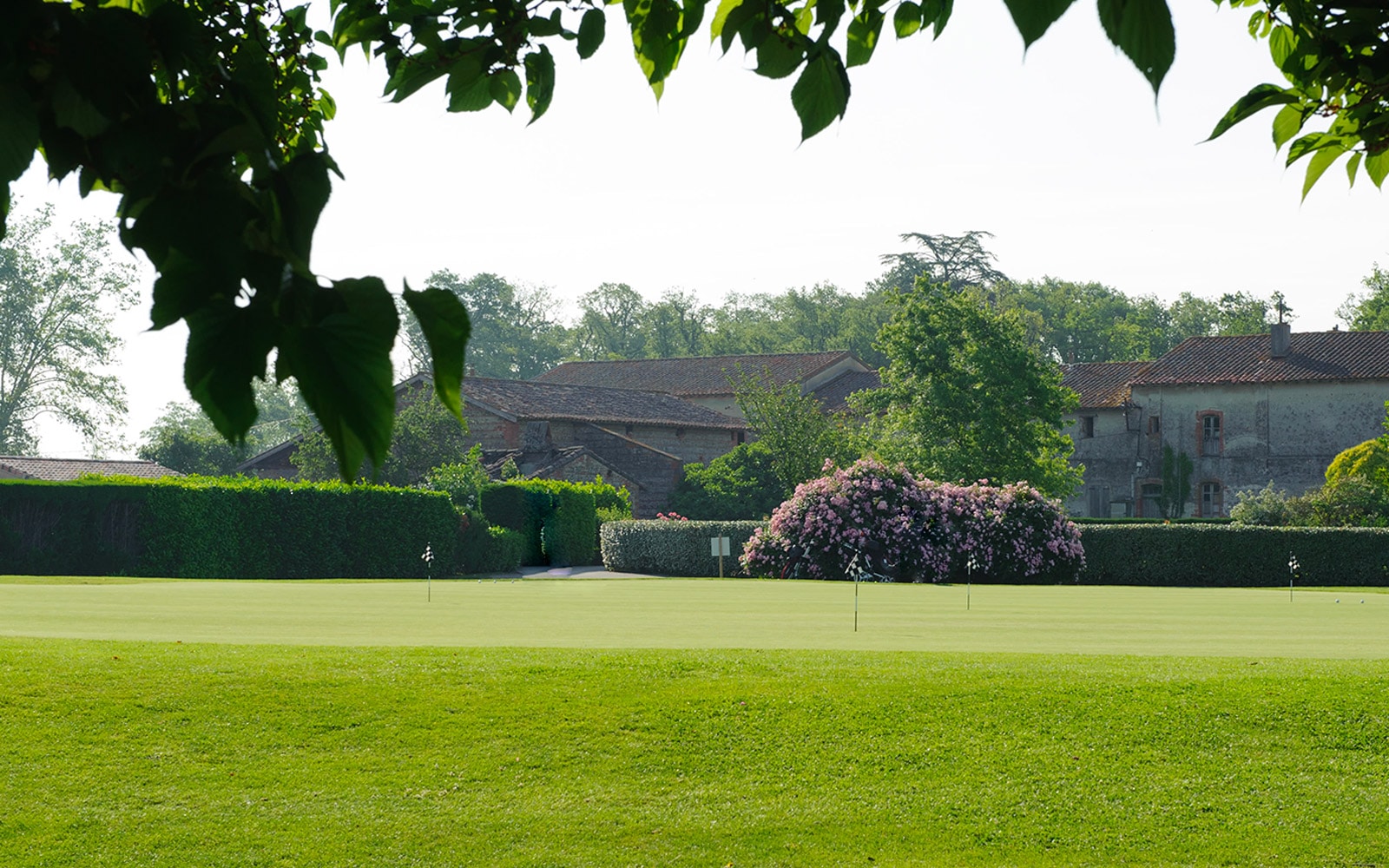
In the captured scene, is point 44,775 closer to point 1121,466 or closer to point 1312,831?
point 1312,831

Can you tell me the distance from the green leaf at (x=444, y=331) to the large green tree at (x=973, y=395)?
44.8m

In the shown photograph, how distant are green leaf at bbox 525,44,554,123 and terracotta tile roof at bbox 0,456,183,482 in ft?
190

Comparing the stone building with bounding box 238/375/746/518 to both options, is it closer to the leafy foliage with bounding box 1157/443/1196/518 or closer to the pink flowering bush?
the pink flowering bush

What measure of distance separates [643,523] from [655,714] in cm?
2817

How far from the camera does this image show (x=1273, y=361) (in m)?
60.7

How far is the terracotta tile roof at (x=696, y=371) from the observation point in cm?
7581

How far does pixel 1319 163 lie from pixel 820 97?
5.06 feet

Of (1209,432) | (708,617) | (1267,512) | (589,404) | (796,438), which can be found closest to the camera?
(708,617)

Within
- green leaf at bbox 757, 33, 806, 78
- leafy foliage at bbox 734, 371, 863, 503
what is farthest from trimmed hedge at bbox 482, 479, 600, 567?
green leaf at bbox 757, 33, 806, 78

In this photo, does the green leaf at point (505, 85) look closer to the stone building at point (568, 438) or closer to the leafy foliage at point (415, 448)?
the leafy foliage at point (415, 448)

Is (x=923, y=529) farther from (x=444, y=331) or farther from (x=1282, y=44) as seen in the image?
(x=444, y=331)

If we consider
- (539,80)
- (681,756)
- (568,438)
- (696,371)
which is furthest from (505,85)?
(696,371)

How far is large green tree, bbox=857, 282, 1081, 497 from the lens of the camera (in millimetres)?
45875

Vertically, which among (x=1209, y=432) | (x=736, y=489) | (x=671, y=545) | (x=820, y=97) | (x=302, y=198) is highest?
(x=1209, y=432)
